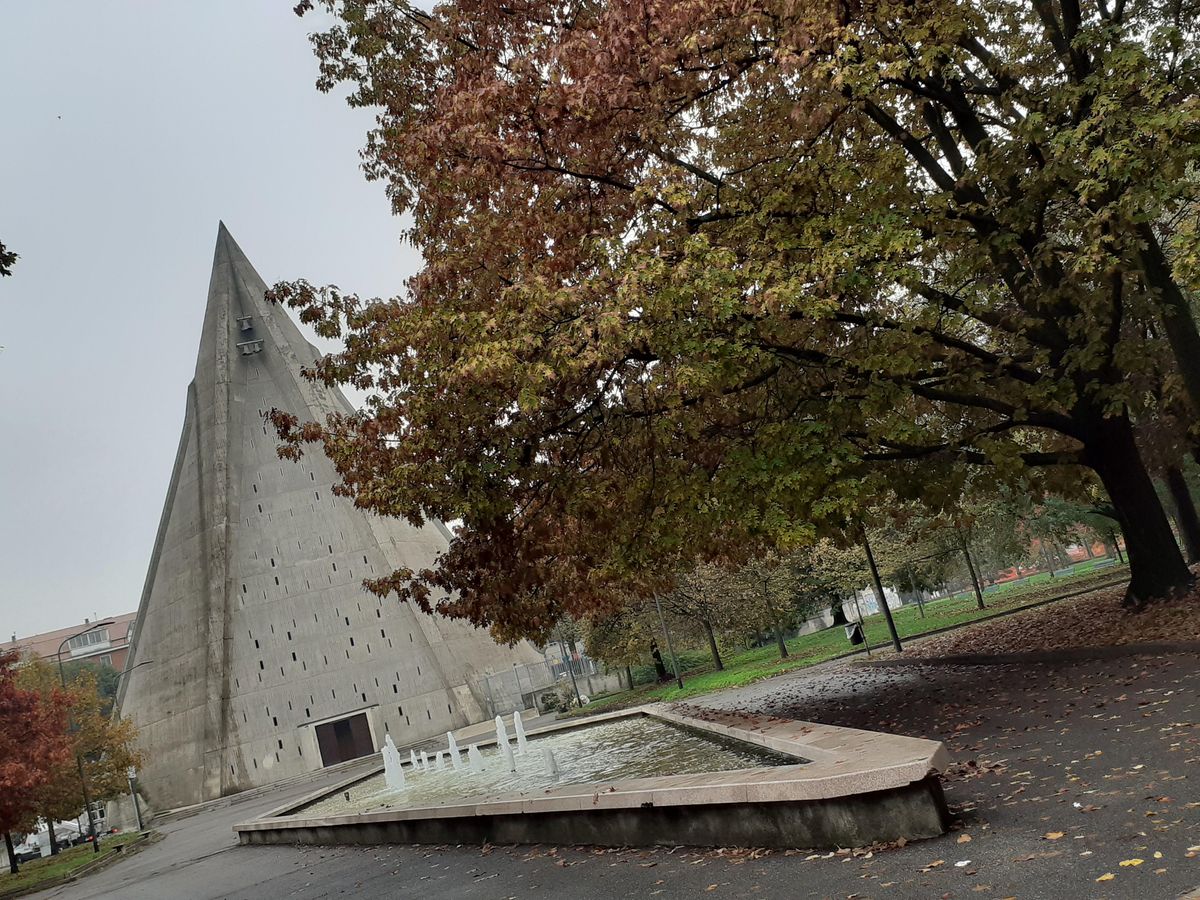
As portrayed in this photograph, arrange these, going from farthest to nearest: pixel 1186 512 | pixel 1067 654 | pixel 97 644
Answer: pixel 97 644
pixel 1186 512
pixel 1067 654

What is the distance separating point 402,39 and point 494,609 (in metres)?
9.18

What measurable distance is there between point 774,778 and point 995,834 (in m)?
1.50

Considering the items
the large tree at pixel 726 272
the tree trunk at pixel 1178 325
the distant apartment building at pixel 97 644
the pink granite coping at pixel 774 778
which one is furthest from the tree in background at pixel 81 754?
the distant apartment building at pixel 97 644

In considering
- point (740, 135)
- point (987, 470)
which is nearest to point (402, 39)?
point (740, 135)

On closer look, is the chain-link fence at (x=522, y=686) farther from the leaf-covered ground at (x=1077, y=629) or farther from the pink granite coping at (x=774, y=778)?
the pink granite coping at (x=774, y=778)

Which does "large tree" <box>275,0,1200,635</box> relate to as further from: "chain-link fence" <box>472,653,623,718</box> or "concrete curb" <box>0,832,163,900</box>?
"chain-link fence" <box>472,653,623,718</box>

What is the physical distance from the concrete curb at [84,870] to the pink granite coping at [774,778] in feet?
65.1

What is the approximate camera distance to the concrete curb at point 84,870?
25453 mm

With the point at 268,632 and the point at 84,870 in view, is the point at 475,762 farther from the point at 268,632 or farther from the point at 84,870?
the point at 268,632

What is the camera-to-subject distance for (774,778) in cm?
662

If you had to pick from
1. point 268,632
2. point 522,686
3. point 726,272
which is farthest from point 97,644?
point 726,272

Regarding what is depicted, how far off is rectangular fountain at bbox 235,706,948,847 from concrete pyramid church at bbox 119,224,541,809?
39.4m

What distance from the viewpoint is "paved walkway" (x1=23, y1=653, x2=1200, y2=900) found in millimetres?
4961

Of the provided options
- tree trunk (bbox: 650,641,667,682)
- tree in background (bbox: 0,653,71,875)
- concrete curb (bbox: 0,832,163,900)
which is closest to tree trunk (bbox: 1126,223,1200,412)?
tree trunk (bbox: 650,641,667,682)
